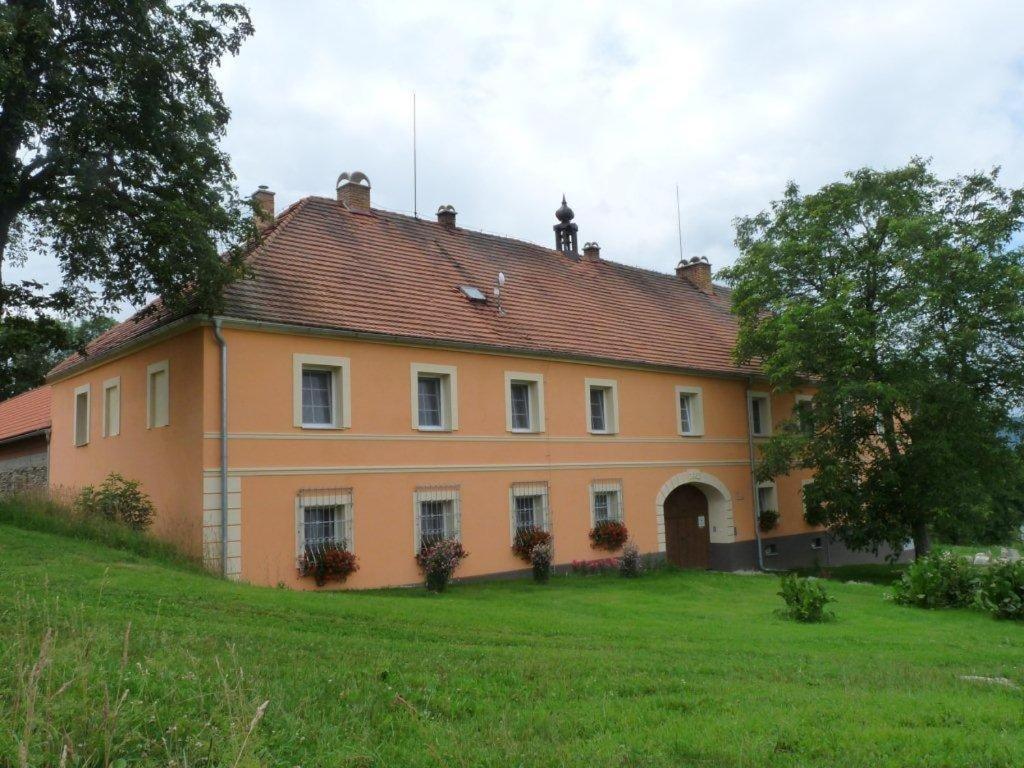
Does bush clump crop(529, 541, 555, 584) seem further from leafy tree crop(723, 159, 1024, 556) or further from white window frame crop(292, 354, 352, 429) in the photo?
leafy tree crop(723, 159, 1024, 556)

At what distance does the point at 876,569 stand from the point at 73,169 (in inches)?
995

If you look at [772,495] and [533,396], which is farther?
[772,495]

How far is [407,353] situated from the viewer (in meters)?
18.3

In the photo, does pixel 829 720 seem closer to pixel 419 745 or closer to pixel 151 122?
pixel 419 745

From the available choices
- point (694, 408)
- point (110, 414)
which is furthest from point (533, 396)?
point (110, 414)

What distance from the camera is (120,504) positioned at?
16156 millimetres

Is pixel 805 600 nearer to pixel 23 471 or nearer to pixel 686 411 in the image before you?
pixel 686 411

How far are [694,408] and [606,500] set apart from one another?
4615mm

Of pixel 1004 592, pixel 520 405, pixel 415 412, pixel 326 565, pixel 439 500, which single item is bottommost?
pixel 1004 592

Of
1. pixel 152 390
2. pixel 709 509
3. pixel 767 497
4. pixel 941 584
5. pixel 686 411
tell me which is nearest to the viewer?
pixel 941 584

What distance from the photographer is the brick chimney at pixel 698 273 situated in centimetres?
3238

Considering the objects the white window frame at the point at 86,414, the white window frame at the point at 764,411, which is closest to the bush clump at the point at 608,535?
the white window frame at the point at 764,411

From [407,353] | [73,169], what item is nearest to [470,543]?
[407,353]

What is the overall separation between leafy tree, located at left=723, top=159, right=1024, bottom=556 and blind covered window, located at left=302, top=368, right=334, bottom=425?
11204 millimetres
